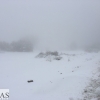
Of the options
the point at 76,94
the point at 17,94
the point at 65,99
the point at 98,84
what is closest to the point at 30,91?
the point at 17,94

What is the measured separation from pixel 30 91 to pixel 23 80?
118 inches

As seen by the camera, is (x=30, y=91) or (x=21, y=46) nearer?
(x=30, y=91)

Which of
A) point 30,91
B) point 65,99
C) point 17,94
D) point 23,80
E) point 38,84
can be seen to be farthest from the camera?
point 23,80

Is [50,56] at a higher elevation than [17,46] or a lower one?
lower

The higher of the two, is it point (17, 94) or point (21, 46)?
point (21, 46)

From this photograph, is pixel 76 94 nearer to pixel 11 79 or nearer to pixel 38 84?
pixel 38 84

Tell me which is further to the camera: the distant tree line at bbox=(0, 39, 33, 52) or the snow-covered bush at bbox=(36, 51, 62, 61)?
the distant tree line at bbox=(0, 39, 33, 52)

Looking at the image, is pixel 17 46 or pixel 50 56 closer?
pixel 50 56

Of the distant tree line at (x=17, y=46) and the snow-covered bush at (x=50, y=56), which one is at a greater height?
the distant tree line at (x=17, y=46)

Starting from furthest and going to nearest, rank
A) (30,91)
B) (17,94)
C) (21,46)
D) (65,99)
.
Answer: (21,46) → (30,91) → (17,94) → (65,99)

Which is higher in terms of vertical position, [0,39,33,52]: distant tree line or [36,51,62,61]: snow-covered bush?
[0,39,33,52]: distant tree line

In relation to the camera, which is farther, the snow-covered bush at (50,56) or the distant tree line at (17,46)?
the distant tree line at (17,46)

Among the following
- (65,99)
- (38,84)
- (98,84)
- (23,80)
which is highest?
(23,80)

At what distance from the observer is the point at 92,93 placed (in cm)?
857
